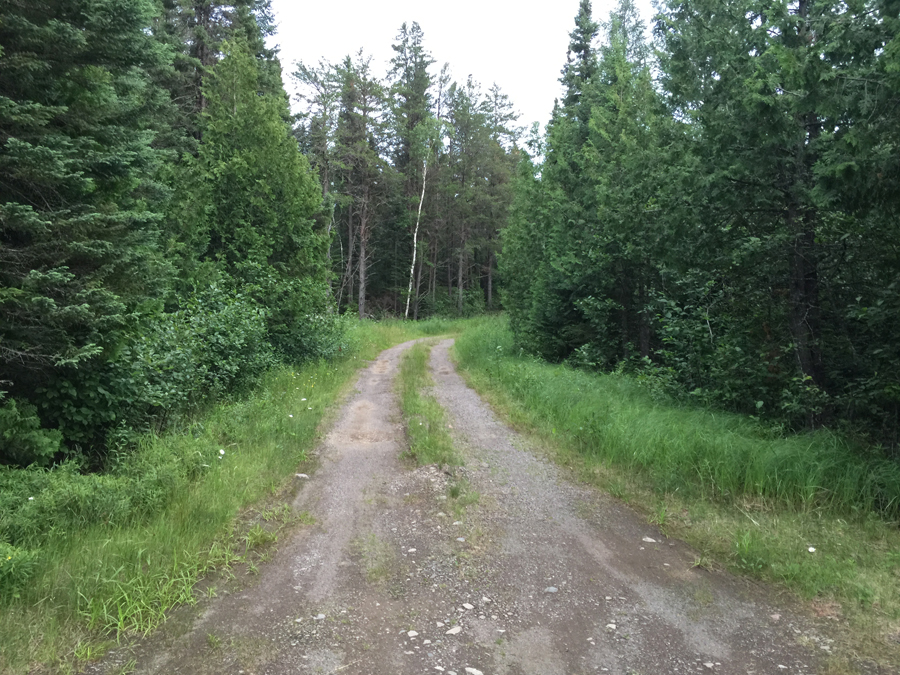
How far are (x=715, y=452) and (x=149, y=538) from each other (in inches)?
224

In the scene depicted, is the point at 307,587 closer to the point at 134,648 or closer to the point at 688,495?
the point at 134,648

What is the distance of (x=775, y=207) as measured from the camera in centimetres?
768

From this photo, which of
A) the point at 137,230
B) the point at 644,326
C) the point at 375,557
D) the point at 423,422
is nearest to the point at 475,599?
the point at 375,557

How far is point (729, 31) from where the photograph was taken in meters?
7.64

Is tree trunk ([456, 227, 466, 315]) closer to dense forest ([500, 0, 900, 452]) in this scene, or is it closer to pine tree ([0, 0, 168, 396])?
dense forest ([500, 0, 900, 452])

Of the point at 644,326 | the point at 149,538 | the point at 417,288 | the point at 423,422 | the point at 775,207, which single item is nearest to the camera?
the point at 149,538

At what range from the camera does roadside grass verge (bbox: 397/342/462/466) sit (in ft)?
23.6

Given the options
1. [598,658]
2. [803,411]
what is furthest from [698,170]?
[598,658]

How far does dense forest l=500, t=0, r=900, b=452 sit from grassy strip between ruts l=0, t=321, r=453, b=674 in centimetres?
643

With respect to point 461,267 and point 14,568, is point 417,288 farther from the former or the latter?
point 14,568

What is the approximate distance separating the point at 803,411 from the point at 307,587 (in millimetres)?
6325

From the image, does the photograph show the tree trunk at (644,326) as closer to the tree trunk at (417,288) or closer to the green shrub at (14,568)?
the green shrub at (14,568)

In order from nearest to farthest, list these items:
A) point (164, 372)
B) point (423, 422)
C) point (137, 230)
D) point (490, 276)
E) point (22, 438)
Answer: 1. point (22, 438)
2. point (137, 230)
3. point (164, 372)
4. point (423, 422)
5. point (490, 276)

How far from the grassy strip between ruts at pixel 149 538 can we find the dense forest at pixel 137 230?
2.91 ft
